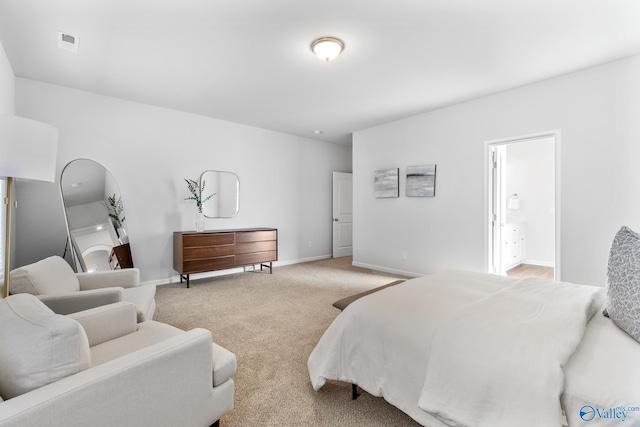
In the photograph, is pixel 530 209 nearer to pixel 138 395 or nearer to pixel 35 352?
pixel 138 395

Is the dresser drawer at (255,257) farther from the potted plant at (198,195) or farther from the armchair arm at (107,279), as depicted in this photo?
the armchair arm at (107,279)

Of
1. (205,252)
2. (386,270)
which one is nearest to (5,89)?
(205,252)

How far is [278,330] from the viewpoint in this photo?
8.69 feet

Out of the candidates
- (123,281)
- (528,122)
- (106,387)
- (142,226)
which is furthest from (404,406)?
(142,226)

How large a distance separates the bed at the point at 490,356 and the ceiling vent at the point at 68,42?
10.7 feet

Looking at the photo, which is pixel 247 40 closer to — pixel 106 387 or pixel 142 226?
pixel 106 387

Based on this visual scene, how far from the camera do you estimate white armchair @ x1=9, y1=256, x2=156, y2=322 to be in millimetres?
1786

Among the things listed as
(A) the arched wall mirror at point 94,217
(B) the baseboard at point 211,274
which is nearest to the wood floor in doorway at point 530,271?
(B) the baseboard at point 211,274

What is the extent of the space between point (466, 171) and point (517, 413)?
3.57 meters

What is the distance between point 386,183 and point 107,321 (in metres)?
4.27

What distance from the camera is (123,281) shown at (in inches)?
103

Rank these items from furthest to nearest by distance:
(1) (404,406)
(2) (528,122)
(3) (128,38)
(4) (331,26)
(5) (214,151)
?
1. (5) (214,151)
2. (2) (528,122)
3. (3) (128,38)
4. (4) (331,26)
5. (1) (404,406)

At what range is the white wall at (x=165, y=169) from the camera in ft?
11.3

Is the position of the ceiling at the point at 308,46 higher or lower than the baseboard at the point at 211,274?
higher
